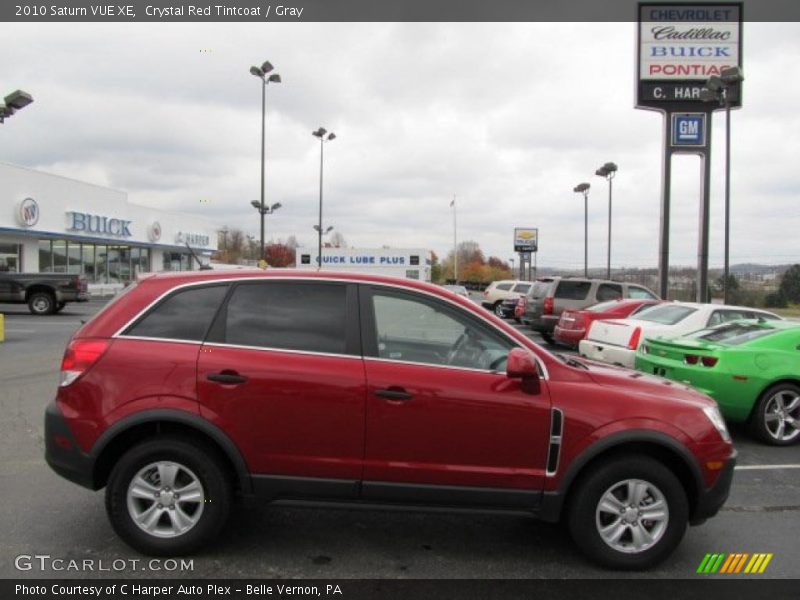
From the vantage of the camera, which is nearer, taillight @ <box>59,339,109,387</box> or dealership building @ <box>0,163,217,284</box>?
taillight @ <box>59,339,109,387</box>

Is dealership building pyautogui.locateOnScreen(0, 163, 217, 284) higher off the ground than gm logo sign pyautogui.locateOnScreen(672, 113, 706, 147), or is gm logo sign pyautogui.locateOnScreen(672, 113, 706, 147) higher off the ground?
gm logo sign pyautogui.locateOnScreen(672, 113, 706, 147)

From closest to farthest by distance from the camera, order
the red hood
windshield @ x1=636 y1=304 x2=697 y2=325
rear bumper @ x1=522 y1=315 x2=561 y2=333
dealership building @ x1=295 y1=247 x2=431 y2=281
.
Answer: the red hood → windshield @ x1=636 y1=304 x2=697 y2=325 → rear bumper @ x1=522 y1=315 x2=561 y2=333 → dealership building @ x1=295 y1=247 x2=431 y2=281

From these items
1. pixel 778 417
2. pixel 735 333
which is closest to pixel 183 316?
pixel 778 417

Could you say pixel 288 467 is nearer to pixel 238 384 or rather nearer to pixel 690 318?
pixel 238 384

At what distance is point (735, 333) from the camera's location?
7.59 meters

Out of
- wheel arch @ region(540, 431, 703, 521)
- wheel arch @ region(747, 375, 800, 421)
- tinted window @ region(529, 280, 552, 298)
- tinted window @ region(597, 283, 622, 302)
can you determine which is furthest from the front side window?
tinted window @ region(529, 280, 552, 298)

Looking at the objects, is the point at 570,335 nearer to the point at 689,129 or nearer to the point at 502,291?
the point at 689,129

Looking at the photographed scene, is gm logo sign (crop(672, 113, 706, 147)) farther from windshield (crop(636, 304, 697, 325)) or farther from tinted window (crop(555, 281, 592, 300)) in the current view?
windshield (crop(636, 304, 697, 325))

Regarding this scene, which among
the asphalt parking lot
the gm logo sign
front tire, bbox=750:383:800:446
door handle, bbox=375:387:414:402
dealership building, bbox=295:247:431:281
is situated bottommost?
the asphalt parking lot

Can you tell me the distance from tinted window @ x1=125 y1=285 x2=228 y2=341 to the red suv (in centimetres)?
3

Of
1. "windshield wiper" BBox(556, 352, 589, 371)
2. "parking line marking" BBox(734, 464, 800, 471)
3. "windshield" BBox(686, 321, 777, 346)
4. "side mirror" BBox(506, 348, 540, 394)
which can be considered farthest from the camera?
"windshield" BBox(686, 321, 777, 346)

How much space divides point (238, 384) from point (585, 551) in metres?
2.30

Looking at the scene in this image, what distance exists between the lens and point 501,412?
12.3 ft

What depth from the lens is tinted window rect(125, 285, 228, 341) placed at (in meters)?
3.95
